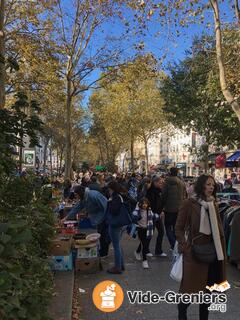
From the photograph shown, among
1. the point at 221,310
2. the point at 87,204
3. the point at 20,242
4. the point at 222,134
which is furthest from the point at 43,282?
the point at 222,134

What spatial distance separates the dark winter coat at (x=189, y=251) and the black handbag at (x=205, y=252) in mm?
41

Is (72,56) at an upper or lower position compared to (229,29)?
upper

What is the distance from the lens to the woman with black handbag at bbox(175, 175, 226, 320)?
15.3 ft

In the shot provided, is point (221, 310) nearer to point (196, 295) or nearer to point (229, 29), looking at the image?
point (196, 295)

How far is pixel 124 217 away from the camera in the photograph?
316 inches

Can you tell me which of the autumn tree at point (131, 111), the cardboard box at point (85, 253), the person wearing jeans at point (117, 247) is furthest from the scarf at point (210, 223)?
the autumn tree at point (131, 111)

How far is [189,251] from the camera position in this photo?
4715 mm

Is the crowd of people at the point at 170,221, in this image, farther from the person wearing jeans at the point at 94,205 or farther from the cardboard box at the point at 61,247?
the cardboard box at the point at 61,247

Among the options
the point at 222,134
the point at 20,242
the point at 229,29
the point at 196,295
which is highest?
the point at 229,29

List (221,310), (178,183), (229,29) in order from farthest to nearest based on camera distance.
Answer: (229,29), (178,183), (221,310)

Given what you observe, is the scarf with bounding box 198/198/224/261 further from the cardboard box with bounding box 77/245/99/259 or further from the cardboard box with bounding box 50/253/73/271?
the cardboard box with bounding box 77/245/99/259

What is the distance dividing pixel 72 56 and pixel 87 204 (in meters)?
17.5

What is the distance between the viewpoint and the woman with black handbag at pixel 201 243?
468cm

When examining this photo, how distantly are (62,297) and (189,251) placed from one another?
82.3 inches
